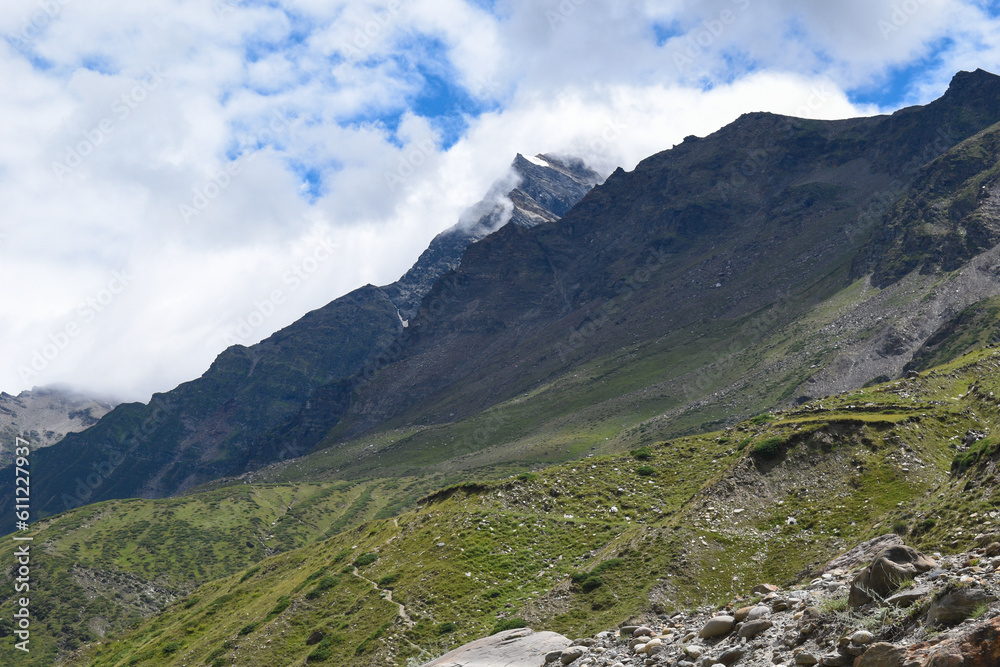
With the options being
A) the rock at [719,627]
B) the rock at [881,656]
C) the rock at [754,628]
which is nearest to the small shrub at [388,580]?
the rock at [719,627]

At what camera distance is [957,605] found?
1188 cm

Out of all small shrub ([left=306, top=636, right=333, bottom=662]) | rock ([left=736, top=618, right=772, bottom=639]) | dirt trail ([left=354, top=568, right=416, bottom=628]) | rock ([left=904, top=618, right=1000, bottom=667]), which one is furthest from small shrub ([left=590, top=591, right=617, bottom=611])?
rock ([left=904, top=618, right=1000, bottom=667])

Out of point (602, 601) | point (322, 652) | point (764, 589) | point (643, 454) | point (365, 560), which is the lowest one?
point (602, 601)

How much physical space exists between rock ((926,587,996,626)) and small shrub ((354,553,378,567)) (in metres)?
49.9

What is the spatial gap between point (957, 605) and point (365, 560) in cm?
5101

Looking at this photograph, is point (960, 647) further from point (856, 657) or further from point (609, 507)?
point (609, 507)

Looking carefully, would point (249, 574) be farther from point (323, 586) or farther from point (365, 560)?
point (365, 560)

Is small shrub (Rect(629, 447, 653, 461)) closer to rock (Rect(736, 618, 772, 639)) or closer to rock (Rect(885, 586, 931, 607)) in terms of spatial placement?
rock (Rect(736, 618, 772, 639))

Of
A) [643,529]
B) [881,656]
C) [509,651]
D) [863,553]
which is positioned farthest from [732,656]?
[643,529]

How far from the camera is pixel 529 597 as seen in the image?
4400 centimetres

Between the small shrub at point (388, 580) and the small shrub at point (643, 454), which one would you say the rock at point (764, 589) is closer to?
the small shrub at point (388, 580)

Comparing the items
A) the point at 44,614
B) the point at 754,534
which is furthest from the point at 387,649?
the point at 44,614

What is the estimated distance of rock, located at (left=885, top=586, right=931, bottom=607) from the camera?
13.0 m

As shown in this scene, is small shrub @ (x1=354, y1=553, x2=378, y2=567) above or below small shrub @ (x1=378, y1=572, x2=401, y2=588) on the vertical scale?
above
